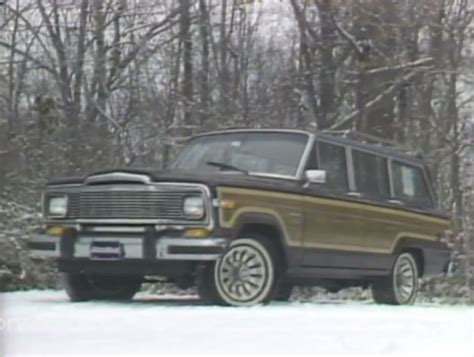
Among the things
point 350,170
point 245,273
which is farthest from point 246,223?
point 350,170

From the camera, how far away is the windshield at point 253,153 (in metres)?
8.75

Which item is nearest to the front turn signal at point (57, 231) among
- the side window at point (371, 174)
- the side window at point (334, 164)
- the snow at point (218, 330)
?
the snow at point (218, 330)

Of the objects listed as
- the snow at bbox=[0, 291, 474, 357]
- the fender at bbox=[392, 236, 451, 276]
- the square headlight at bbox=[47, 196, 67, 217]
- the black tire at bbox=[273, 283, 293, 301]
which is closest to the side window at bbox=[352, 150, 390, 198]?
the fender at bbox=[392, 236, 451, 276]

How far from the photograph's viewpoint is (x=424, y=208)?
10.2 m

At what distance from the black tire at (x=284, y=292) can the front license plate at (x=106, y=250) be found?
1660 mm

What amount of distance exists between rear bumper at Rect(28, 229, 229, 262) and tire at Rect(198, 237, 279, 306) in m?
0.18

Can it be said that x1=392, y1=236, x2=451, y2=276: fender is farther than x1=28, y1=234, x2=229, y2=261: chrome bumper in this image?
Yes

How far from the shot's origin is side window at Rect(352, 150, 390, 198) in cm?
947

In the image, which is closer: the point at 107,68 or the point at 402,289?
the point at 402,289

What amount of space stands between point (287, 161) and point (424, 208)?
204cm

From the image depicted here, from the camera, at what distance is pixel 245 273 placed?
26.6 ft

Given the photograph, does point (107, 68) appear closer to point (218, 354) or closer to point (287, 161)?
point (287, 161)

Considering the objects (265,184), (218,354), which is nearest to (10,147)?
(265,184)

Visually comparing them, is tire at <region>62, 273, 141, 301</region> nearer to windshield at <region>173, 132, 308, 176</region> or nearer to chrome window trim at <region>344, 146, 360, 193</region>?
windshield at <region>173, 132, 308, 176</region>
